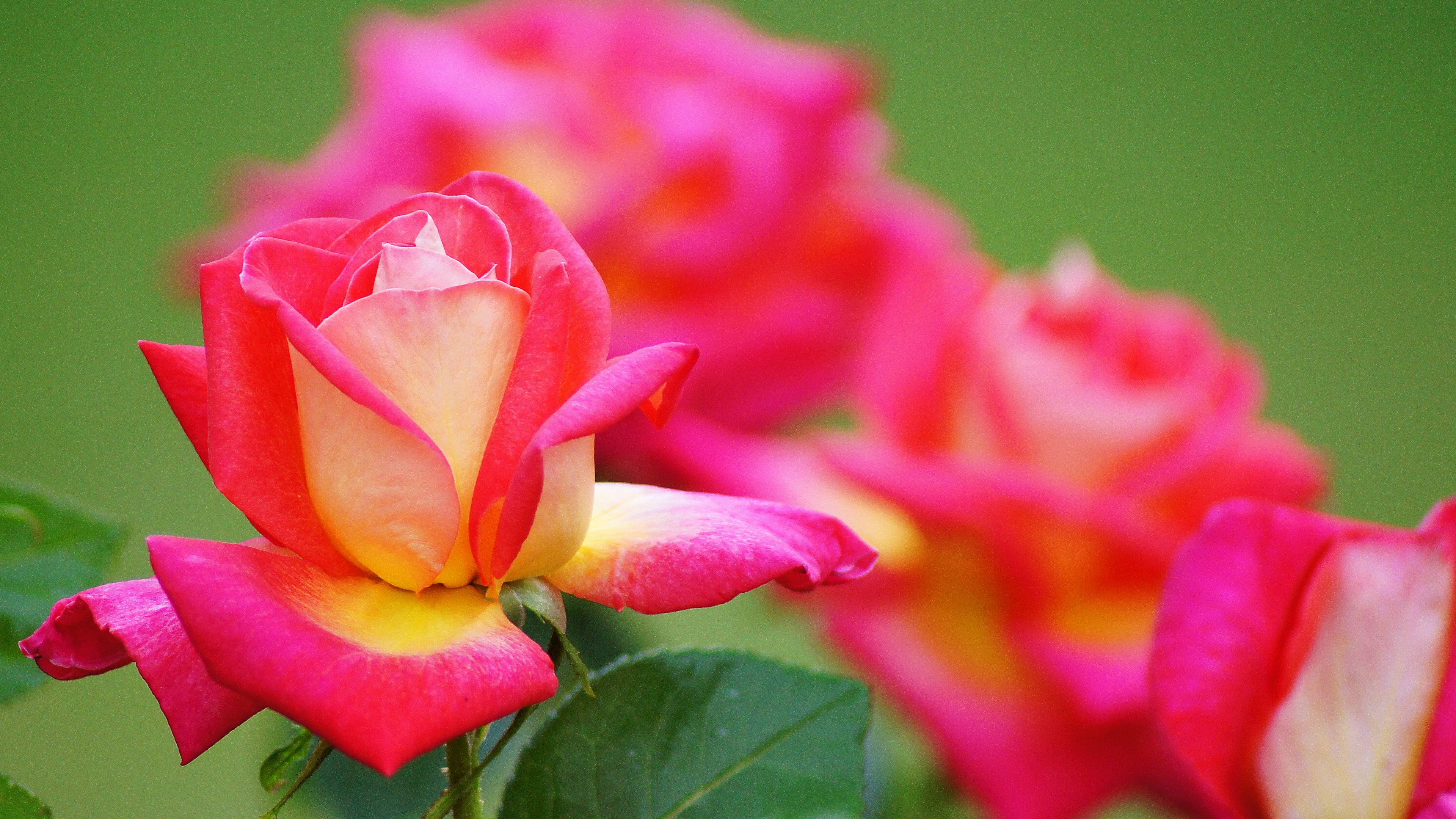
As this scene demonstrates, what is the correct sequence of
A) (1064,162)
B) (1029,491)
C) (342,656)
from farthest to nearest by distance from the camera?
1. (1064,162)
2. (1029,491)
3. (342,656)

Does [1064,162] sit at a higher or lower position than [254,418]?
lower

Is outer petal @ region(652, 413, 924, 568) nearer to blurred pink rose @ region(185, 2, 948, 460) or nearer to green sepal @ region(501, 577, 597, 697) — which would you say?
blurred pink rose @ region(185, 2, 948, 460)

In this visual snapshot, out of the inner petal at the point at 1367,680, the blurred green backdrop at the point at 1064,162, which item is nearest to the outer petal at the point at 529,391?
the inner petal at the point at 1367,680

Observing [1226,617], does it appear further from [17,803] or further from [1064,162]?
[1064,162]

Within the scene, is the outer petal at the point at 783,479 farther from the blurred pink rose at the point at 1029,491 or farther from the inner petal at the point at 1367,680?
the inner petal at the point at 1367,680

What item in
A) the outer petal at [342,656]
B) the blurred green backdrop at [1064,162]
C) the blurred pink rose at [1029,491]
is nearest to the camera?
the outer petal at [342,656]

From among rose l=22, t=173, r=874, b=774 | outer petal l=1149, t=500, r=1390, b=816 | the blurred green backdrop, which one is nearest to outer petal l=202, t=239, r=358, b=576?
rose l=22, t=173, r=874, b=774

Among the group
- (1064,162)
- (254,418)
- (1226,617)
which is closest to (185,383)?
(254,418)
